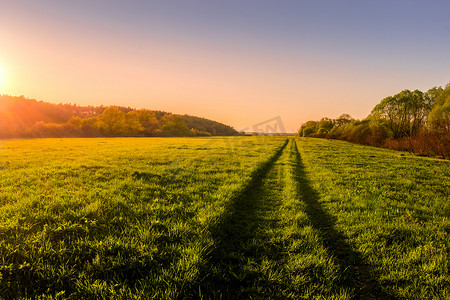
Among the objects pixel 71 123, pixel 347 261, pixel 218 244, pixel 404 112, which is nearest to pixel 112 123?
pixel 71 123

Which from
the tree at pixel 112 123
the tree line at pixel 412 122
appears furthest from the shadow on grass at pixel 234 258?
the tree at pixel 112 123

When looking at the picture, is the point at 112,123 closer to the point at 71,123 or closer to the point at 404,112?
the point at 71,123

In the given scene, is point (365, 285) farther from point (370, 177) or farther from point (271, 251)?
point (370, 177)

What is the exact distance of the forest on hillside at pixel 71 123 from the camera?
6584 centimetres

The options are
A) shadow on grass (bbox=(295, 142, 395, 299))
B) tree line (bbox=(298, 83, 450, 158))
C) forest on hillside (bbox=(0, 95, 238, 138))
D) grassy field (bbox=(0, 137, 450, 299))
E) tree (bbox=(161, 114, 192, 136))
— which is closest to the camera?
grassy field (bbox=(0, 137, 450, 299))

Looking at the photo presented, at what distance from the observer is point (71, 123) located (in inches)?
3474

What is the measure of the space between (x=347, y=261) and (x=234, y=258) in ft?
7.85

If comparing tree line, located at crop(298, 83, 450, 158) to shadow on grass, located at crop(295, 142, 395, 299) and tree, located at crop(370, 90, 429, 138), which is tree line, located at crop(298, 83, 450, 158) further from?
shadow on grass, located at crop(295, 142, 395, 299)

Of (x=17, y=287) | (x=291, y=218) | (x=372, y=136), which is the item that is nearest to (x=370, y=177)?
(x=291, y=218)

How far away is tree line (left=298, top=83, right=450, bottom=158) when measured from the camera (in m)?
24.2

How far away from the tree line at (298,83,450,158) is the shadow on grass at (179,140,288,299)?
30563mm

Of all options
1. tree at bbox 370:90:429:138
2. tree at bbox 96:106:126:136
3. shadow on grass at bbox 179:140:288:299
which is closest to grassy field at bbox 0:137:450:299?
shadow on grass at bbox 179:140:288:299

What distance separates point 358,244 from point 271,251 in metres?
2.19

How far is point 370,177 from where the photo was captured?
11.0 metres
